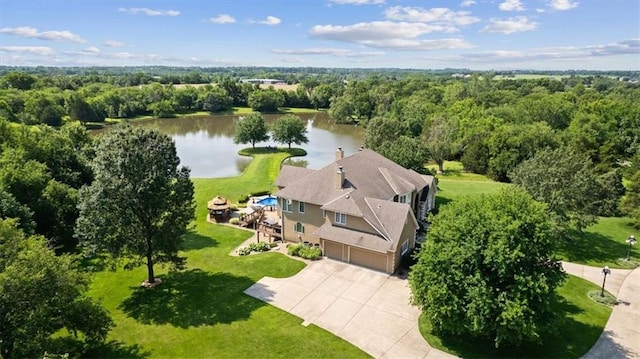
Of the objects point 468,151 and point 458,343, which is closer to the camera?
point 458,343

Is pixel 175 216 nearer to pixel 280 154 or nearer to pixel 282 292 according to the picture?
pixel 282 292

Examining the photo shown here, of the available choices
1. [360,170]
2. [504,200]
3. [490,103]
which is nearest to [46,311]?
[504,200]

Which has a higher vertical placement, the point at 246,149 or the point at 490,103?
the point at 490,103

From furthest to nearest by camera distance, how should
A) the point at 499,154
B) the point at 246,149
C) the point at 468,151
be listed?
1. the point at 246,149
2. the point at 468,151
3. the point at 499,154

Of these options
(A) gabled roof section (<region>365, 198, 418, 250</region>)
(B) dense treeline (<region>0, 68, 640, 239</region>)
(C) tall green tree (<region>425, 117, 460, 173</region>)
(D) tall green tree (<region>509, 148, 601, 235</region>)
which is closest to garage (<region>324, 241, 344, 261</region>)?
(A) gabled roof section (<region>365, 198, 418, 250</region>)

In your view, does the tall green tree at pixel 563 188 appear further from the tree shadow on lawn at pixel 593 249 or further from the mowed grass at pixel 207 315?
the mowed grass at pixel 207 315

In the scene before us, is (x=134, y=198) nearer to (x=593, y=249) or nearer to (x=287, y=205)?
(x=287, y=205)

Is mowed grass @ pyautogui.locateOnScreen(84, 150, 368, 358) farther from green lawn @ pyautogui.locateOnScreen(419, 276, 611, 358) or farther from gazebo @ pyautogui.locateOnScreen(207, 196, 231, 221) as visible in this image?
gazebo @ pyautogui.locateOnScreen(207, 196, 231, 221)
